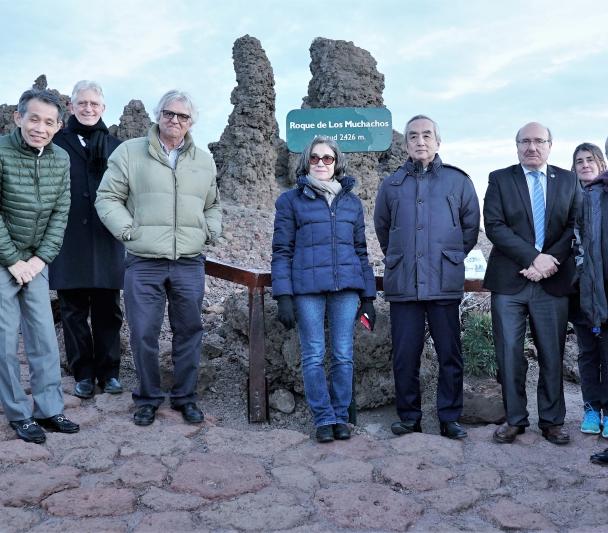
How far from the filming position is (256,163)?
21547 millimetres

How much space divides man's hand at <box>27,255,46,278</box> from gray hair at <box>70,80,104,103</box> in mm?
1354

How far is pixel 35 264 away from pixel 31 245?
0.15 meters

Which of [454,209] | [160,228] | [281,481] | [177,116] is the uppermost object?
[177,116]

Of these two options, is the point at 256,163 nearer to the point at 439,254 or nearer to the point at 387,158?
the point at 387,158

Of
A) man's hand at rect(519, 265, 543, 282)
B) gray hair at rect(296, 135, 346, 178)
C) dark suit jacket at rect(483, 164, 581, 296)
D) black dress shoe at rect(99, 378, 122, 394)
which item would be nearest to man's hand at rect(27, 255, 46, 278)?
black dress shoe at rect(99, 378, 122, 394)

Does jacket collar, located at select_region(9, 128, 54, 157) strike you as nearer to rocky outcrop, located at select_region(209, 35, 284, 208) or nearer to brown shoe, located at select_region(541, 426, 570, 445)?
brown shoe, located at select_region(541, 426, 570, 445)

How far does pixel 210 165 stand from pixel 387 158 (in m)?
19.6

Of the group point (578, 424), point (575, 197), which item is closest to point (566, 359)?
point (578, 424)

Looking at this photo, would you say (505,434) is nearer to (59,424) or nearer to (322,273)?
(322,273)

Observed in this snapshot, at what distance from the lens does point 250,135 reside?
21.5 m

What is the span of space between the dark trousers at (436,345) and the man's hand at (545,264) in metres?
0.64

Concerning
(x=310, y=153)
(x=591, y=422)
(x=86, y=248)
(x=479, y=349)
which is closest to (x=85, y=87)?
(x=86, y=248)

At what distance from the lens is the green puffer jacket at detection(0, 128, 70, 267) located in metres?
4.57

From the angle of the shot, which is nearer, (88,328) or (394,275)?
(394,275)
